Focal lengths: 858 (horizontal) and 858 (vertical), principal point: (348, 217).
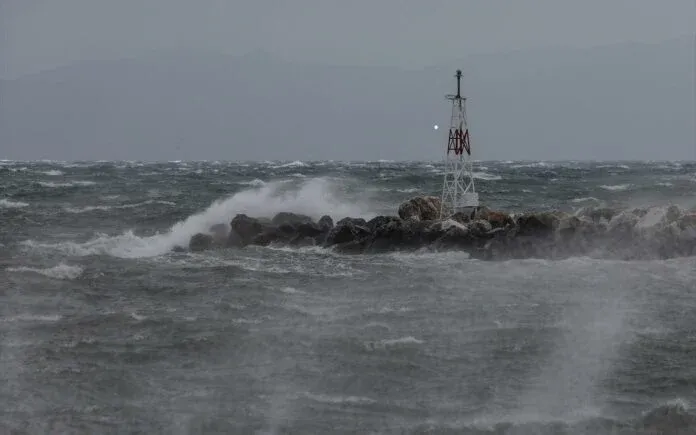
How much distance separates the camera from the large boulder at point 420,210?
89.1 feet

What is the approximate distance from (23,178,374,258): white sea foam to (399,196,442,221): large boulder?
6726 mm

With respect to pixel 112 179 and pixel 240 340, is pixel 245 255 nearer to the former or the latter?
pixel 240 340

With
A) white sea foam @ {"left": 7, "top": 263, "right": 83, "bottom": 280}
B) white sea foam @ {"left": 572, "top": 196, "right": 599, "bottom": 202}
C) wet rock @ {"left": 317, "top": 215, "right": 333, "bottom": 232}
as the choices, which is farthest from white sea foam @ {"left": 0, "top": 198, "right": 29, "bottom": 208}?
white sea foam @ {"left": 572, "top": 196, "right": 599, "bottom": 202}

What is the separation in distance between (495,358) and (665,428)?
3312 millimetres

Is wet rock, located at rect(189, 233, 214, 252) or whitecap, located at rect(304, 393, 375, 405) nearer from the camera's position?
whitecap, located at rect(304, 393, 375, 405)

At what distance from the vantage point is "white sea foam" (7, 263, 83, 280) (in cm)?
2033

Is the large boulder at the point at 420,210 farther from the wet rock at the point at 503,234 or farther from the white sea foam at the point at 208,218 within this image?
the white sea foam at the point at 208,218

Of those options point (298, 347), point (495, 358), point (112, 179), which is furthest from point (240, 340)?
point (112, 179)

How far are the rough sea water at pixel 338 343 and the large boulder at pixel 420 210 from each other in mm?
3504

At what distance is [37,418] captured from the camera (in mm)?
10406

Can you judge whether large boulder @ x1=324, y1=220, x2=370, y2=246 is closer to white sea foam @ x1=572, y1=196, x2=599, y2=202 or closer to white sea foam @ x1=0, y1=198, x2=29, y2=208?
white sea foam @ x1=0, y1=198, x2=29, y2=208

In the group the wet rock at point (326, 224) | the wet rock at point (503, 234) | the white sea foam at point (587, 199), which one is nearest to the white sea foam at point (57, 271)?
the wet rock at point (503, 234)

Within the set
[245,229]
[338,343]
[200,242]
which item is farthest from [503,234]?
[338,343]

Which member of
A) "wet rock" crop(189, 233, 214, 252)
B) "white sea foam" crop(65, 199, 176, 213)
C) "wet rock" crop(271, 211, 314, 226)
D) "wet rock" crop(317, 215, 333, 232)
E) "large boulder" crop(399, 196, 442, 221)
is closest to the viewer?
"wet rock" crop(189, 233, 214, 252)
